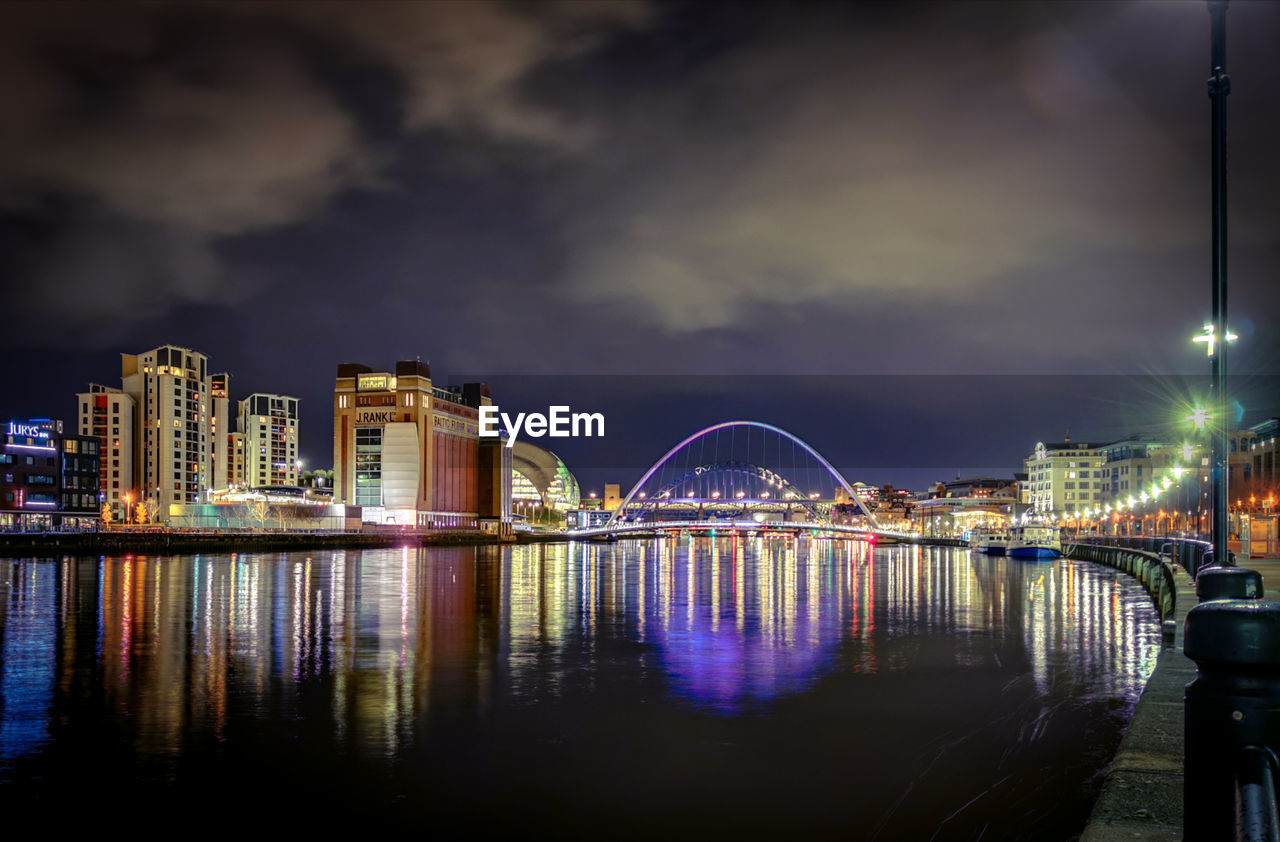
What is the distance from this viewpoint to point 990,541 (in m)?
131

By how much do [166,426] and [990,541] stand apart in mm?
133738

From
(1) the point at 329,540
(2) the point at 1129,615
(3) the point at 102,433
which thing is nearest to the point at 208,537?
(1) the point at 329,540

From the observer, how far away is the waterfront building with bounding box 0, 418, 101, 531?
12088cm

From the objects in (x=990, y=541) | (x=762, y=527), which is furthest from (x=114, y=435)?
(x=990, y=541)

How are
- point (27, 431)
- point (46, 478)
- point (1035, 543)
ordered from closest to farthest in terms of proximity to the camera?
point (1035, 543) → point (27, 431) → point (46, 478)

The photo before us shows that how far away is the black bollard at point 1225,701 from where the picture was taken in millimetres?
3922

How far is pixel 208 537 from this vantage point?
110062mm

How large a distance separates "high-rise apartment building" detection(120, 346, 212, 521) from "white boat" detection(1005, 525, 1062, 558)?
130412 millimetres

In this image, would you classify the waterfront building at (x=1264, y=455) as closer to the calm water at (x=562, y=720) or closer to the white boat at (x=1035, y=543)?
the white boat at (x=1035, y=543)

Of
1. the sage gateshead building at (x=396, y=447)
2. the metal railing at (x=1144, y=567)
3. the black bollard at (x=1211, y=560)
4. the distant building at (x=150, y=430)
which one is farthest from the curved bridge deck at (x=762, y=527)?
the black bollard at (x=1211, y=560)

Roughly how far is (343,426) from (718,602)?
431 ft

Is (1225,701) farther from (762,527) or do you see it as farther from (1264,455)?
(762,527)

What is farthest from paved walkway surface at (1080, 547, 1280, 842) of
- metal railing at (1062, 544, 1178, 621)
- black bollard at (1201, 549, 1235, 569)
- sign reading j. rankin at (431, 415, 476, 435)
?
sign reading j. rankin at (431, 415, 476, 435)

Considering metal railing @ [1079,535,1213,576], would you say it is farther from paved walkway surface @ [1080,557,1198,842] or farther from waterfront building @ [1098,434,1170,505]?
waterfront building @ [1098,434,1170,505]
